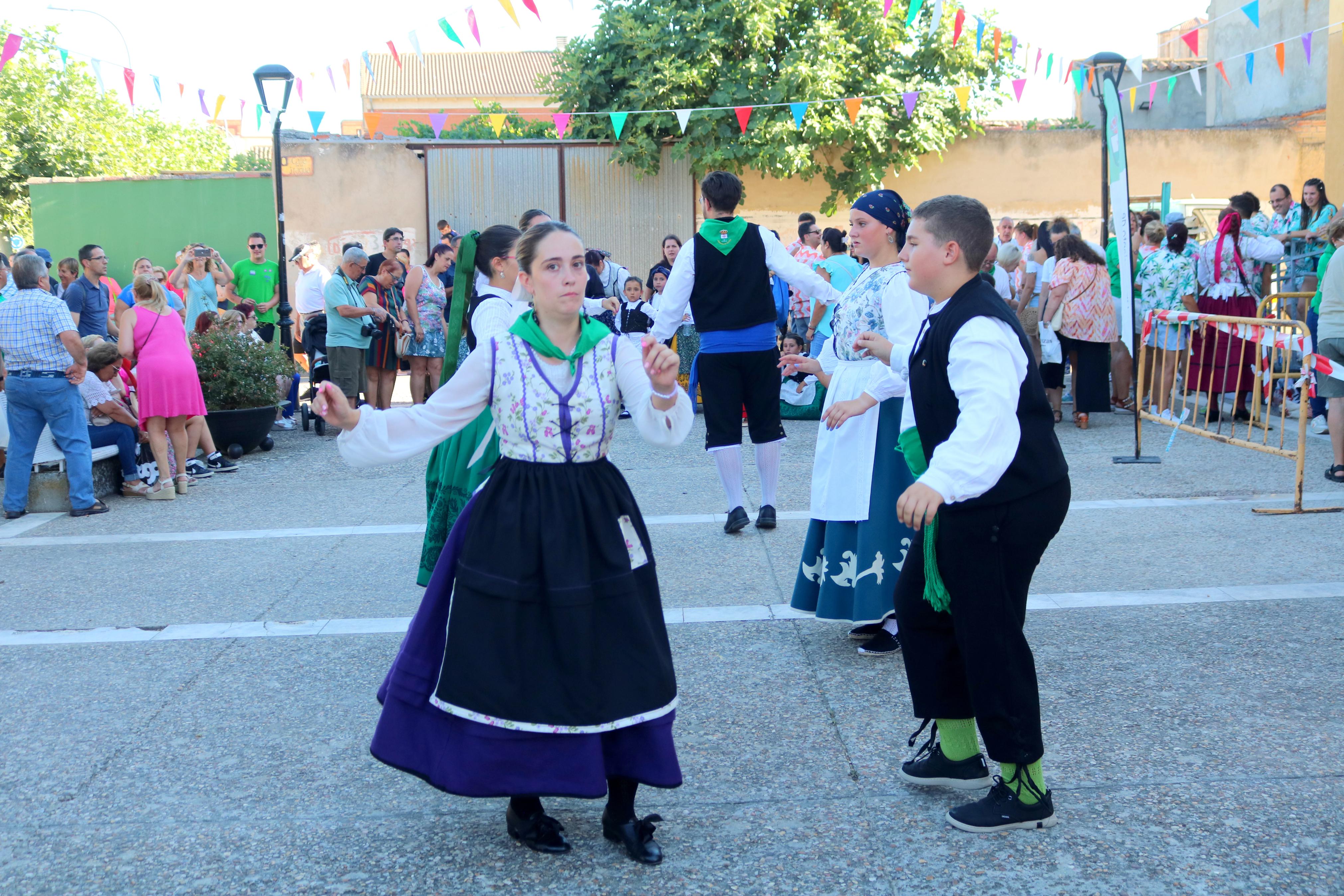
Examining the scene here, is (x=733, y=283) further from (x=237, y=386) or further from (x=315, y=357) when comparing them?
(x=315, y=357)

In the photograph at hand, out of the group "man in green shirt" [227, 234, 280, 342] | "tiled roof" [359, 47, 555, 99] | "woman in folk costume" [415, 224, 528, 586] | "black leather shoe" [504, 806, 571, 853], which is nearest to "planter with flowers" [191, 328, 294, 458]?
"man in green shirt" [227, 234, 280, 342]

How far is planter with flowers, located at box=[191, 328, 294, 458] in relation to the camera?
33.2 ft

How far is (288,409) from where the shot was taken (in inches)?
487

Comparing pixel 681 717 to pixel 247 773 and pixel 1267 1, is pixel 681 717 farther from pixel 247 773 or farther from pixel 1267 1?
pixel 1267 1

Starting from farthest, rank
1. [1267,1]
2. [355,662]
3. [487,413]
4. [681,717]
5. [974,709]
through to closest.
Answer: [1267,1] < [355,662] < [487,413] < [681,717] < [974,709]

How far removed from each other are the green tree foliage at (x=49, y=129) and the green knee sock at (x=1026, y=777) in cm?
2548

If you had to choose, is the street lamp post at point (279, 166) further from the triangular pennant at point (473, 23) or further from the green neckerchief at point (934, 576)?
the green neckerchief at point (934, 576)

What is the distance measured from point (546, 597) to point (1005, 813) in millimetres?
1332

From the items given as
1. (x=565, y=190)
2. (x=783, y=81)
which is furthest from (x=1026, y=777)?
(x=565, y=190)

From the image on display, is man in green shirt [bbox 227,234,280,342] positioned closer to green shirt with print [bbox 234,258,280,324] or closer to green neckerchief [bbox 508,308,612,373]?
green shirt with print [bbox 234,258,280,324]

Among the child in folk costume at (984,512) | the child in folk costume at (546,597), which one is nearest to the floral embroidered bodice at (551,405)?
the child in folk costume at (546,597)

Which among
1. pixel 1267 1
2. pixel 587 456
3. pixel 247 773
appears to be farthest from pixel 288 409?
pixel 1267 1

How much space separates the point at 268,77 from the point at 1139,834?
11912mm

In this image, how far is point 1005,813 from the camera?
10.3 ft
